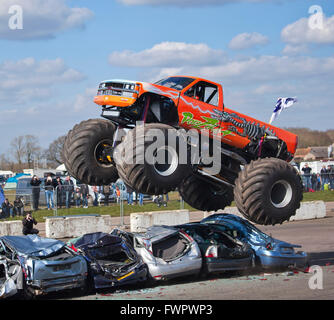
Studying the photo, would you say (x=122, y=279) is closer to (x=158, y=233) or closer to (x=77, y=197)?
(x=158, y=233)

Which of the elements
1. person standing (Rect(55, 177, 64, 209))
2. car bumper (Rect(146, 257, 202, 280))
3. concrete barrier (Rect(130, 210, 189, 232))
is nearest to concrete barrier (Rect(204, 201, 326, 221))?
concrete barrier (Rect(130, 210, 189, 232))

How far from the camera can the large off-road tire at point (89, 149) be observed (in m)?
10.9

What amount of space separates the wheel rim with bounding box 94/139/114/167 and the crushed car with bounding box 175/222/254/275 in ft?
7.20

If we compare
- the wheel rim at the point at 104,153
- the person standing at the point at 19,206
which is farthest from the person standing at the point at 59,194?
the wheel rim at the point at 104,153

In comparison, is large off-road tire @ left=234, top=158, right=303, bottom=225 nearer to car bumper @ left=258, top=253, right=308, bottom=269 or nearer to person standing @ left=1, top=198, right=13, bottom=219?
car bumper @ left=258, top=253, right=308, bottom=269

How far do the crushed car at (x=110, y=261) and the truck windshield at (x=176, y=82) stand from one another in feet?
10.7

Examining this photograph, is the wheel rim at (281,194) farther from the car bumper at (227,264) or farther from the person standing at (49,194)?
the person standing at (49,194)

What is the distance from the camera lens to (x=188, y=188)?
1349 cm

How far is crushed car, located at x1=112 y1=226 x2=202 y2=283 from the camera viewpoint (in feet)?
34.4

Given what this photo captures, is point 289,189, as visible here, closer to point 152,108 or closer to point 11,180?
point 152,108

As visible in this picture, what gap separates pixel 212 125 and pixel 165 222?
9.92 meters

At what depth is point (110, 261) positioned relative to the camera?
10297mm

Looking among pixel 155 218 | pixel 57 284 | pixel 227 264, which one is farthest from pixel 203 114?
pixel 155 218

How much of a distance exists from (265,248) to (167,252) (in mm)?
2324
